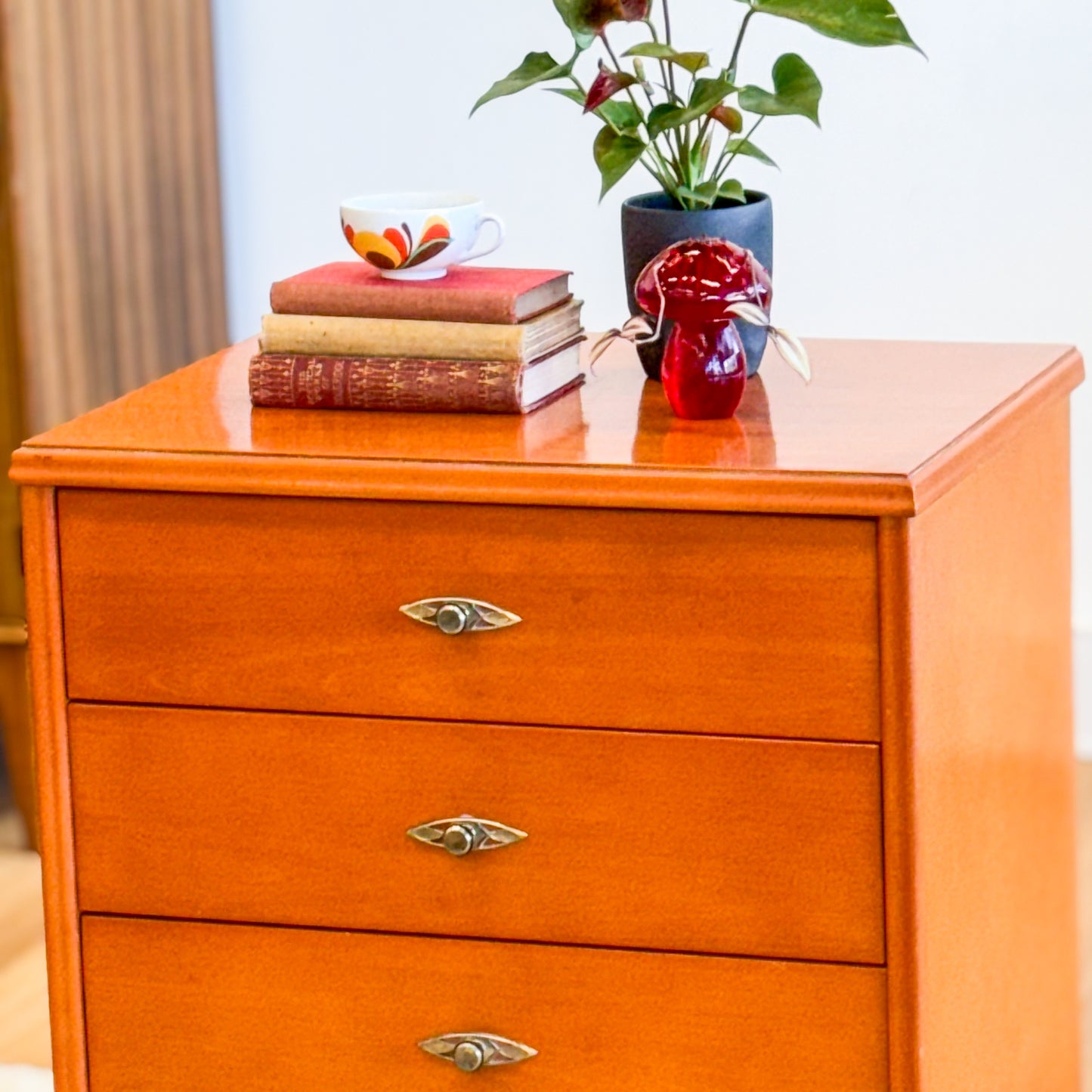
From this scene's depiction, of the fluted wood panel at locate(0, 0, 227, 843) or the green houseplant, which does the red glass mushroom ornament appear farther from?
the fluted wood panel at locate(0, 0, 227, 843)

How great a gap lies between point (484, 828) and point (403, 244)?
1.34 ft

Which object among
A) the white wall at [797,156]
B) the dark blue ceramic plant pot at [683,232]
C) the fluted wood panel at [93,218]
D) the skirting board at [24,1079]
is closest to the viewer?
the dark blue ceramic plant pot at [683,232]

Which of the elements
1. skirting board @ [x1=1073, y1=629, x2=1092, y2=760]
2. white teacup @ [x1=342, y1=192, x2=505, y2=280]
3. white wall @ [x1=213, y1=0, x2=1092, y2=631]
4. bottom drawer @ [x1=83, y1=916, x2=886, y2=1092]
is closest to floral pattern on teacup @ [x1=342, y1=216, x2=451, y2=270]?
white teacup @ [x1=342, y1=192, x2=505, y2=280]

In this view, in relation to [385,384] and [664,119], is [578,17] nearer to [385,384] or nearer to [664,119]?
[664,119]

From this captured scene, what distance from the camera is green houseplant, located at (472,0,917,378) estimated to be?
1.34 meters

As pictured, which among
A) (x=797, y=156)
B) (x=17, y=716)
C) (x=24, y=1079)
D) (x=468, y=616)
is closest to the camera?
(x=468, y=616)

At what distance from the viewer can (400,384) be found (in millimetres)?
1341

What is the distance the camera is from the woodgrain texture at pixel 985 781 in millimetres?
1181

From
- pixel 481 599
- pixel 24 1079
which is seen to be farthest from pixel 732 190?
pixel 24 1079

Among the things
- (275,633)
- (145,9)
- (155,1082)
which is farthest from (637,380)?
(145,9)

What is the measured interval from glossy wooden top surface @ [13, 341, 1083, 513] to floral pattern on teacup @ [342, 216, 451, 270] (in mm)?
117

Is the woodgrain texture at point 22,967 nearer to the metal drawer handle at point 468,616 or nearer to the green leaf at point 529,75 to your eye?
the metal drawer handle at point 468,616

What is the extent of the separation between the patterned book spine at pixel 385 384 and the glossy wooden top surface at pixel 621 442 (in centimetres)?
1

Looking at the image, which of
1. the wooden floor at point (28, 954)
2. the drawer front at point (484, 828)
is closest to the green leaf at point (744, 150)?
the drawer front at point (484, 828)
